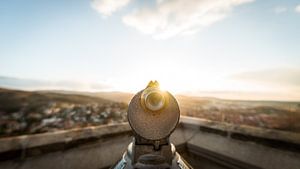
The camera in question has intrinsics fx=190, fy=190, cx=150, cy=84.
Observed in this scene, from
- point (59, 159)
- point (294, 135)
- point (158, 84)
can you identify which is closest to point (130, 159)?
point (158, 84)

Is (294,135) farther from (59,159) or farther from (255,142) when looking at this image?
(59,159)

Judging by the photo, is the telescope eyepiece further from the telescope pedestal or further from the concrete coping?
the concrete coping

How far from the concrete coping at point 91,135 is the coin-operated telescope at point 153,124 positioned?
114 cm

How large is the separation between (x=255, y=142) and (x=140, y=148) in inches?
75.1

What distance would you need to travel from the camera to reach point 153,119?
1.43 meters

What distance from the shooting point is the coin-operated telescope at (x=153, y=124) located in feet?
4.59

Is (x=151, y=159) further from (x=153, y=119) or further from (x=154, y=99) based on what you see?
(x=154, y=99)

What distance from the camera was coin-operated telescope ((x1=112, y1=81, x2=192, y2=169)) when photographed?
140cm

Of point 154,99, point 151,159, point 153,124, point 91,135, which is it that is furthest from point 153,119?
point 91,135

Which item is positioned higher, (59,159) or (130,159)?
(130,159)

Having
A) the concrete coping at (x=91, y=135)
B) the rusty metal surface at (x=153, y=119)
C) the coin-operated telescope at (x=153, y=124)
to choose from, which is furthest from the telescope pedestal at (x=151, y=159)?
the concrete coping at (x=91, y=135)

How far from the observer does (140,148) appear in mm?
1452

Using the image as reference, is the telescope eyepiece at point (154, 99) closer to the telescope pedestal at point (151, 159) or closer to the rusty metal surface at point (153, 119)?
the rusty metal surface at point (153, 119)

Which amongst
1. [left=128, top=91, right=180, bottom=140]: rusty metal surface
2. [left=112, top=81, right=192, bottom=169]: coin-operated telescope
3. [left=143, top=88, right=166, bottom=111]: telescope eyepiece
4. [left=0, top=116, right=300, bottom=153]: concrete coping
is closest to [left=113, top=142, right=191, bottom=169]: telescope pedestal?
[left=112, top=81, right=192, bottom=169]: coin-operated telescope
